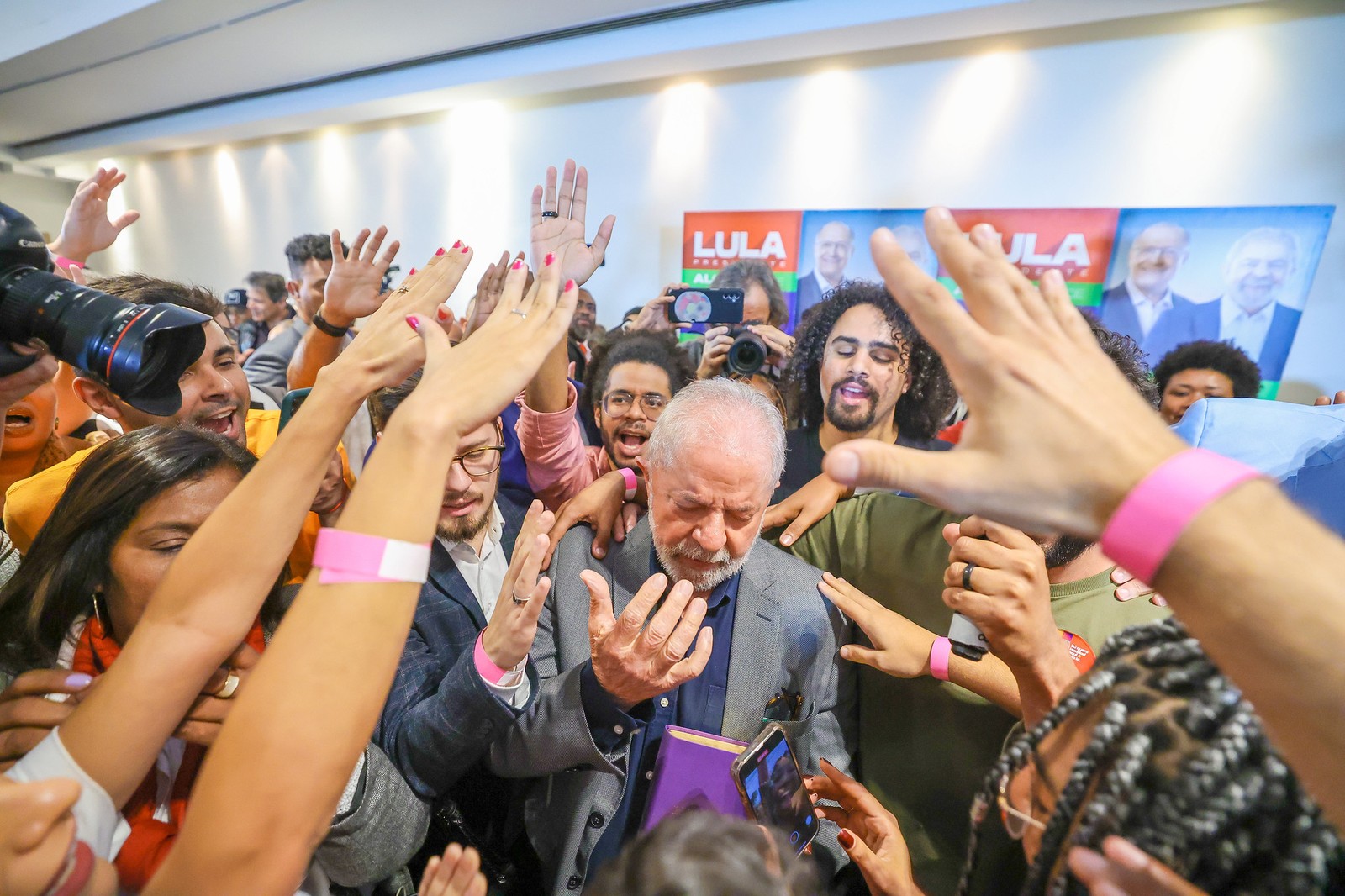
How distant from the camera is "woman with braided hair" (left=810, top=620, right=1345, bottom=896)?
0.51 metres

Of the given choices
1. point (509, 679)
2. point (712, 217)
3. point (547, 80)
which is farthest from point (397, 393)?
point (547, 80)

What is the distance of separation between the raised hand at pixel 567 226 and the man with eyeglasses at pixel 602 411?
33 centimetres

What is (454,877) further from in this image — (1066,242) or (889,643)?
(1066,242)

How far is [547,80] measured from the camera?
5160 millimetres

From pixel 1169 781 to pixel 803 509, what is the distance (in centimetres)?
142

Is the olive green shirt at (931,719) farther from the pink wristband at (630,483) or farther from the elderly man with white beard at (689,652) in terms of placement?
the pink wristband at (630,483)

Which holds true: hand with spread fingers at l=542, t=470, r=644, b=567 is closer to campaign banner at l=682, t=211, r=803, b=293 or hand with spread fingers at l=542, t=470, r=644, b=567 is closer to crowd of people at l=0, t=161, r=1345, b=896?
crowd of people at l=0, t=161, r=1345, b=896

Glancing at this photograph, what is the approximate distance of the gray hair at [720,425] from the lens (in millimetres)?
1601

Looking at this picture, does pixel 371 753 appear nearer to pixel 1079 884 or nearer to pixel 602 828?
pixel 602 828

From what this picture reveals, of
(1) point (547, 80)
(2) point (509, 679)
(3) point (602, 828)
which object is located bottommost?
(3) point (602, 828)

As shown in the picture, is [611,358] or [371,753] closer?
[371,753]

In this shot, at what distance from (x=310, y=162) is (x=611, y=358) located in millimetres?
6785

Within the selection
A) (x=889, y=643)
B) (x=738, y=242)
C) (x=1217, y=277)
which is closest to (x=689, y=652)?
(x=889, y=643)

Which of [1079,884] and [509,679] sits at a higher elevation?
[1079,884]
